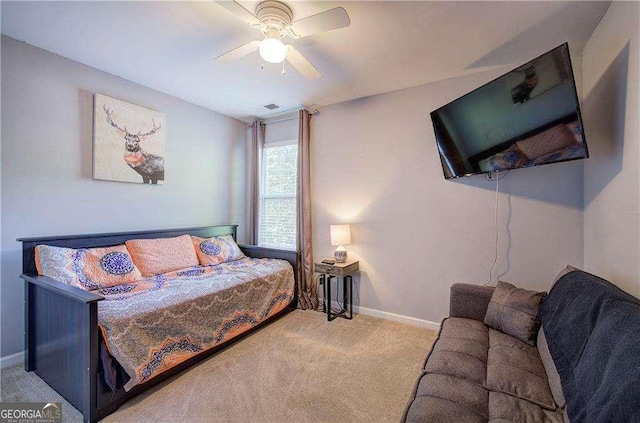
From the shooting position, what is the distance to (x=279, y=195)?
395 centimetres

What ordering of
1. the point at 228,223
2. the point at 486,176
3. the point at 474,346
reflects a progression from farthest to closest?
the point at 228,223
the point at 486,176
the point at 474,346

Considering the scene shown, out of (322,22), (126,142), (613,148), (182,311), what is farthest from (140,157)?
(613,148)

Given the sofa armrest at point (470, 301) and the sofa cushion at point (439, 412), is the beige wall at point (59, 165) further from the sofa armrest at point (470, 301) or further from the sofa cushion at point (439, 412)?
the sofa armrest at point (470, 301)

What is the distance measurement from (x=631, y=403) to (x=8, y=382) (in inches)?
130

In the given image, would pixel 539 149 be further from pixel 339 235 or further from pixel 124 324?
pixel 124 324

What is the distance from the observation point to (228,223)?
4102mm

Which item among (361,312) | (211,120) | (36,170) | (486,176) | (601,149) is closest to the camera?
(601,149)

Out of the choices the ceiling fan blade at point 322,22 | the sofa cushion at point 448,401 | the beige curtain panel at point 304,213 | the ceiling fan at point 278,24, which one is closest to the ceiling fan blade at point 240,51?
the ceiling fan at point 278,24

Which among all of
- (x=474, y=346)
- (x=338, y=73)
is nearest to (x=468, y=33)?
(x=338, y=73)

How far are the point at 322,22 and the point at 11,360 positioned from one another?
131 inches

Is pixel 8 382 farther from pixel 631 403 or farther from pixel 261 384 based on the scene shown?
pixel 631 403

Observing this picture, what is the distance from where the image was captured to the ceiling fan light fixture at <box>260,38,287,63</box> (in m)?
1.78

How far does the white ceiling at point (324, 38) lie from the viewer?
1.84 metres

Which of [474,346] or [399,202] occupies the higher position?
[399,202]
